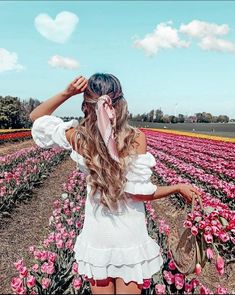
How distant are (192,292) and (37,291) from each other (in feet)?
4.00

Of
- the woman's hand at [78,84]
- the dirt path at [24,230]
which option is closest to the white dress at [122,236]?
the woman's hand at [78,84]

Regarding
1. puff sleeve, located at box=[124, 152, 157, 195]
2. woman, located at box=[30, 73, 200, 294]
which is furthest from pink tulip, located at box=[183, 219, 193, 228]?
puff sleeve, located at box=[124, 152, 157, 195]

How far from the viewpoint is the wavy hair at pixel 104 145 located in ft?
7.54

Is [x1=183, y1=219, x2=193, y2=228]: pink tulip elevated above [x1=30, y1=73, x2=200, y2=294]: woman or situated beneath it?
situated beneath

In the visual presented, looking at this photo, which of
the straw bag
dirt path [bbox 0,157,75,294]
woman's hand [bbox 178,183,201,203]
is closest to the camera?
woman's hand [bbox 178,183,201,203]

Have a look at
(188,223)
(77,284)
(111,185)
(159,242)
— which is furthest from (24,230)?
(111,185)

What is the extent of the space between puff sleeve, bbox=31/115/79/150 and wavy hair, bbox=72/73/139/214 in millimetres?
131

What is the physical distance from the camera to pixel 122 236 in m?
2.34

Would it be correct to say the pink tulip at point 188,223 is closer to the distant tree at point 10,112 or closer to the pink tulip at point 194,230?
the pink tulip at point 194,230

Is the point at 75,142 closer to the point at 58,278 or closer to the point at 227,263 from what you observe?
the point at 58,278

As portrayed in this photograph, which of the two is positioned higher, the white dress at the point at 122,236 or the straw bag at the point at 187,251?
the white dress at the point at 122,236

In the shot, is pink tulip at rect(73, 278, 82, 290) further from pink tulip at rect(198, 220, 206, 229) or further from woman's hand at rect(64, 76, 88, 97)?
woman's hand at rect(64, 76, 88, 97)

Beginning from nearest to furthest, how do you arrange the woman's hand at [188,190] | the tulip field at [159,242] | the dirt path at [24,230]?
1. the woman's hand at [188,190]
2. the tulip field at [159,242]
3. the dirt path at [24,230]

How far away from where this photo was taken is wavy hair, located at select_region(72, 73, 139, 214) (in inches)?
90.4
